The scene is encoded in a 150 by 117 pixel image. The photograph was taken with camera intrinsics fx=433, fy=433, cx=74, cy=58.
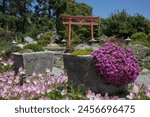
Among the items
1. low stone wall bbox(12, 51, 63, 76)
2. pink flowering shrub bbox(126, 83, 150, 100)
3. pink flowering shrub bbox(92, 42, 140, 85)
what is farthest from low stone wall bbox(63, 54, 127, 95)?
low stone wall bbox(12, 51, 63, 76)

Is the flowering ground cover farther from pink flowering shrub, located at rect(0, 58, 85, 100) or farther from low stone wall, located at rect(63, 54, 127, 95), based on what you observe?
low stone wall, located at rect(63, 54, 127, 95)

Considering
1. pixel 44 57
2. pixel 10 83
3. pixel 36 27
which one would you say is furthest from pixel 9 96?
pixel 36 27

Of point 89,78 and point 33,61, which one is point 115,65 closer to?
point 89,78

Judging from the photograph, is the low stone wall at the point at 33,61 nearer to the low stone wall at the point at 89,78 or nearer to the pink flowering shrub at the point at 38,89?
the pink flowering shrub at the point at 38,89

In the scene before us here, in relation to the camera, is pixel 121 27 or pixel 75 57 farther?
pixel 121 27

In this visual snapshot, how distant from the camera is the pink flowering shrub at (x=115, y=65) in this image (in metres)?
7.54

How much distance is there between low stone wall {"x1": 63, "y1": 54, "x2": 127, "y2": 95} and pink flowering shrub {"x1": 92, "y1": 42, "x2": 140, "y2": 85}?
14 centimetres

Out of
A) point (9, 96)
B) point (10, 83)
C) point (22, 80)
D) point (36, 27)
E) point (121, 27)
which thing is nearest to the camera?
point (9, 96)

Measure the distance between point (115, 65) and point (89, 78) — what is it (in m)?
0.62

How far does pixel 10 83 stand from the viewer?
7441 mm

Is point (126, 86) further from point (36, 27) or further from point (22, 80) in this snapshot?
point (36, 27)

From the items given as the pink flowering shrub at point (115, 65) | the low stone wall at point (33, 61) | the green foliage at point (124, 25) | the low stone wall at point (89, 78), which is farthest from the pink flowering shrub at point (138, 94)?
the green foliage at point (124, 25)

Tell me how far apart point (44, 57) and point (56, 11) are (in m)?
35.6

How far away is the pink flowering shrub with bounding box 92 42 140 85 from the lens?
7.54m
